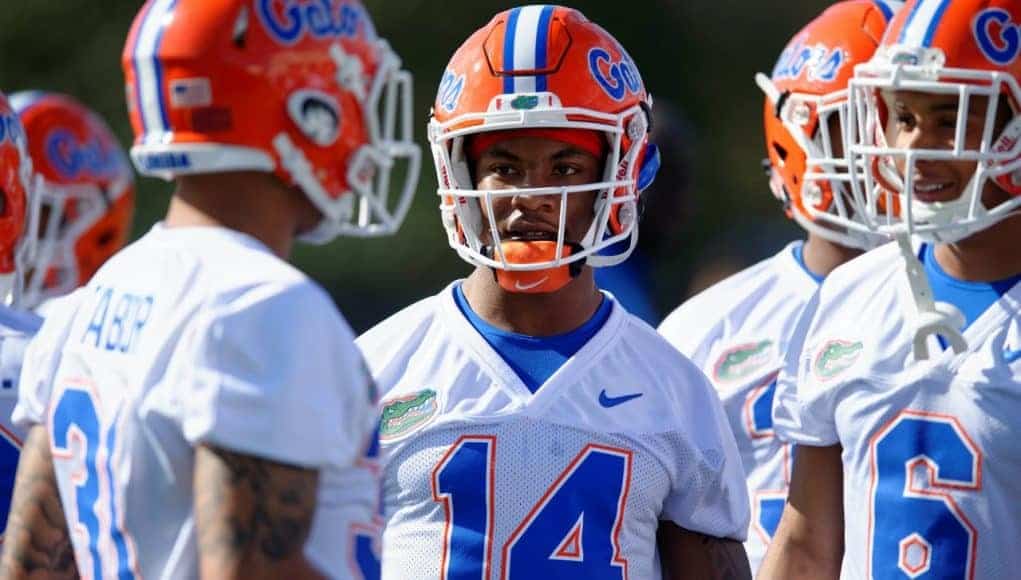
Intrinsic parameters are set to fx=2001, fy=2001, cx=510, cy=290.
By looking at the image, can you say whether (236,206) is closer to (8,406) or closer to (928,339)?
(8,406)

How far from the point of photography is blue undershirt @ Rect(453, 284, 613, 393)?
3.82 metres

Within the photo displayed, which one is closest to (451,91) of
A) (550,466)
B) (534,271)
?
(534,271)

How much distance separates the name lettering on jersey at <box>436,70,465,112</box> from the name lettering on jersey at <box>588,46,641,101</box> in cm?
26

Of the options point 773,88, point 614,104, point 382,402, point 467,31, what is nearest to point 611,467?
point 382,402

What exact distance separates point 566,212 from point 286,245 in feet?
3.16

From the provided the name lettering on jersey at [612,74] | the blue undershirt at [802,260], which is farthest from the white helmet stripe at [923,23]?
A: the blue undershirt at [802,260]

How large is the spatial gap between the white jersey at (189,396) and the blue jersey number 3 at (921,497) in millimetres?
1269

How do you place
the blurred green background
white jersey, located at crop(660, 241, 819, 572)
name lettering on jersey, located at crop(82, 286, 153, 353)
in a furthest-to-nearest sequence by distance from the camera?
1. the blurred green background
2. white jersey, located at crop(660, 241, 819, 572)
3. name lettering on jersey, located at crop(82, 286, 153, 353)

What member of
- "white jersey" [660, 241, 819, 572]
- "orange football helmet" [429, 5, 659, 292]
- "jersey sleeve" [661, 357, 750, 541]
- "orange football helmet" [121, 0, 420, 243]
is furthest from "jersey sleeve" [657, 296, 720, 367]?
"orange football helmet" [121, 0, 420, 243]

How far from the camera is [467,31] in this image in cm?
1139

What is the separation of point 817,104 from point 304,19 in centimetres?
214

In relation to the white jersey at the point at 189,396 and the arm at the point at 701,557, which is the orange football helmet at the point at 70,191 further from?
the white jersey at the point at 189,396

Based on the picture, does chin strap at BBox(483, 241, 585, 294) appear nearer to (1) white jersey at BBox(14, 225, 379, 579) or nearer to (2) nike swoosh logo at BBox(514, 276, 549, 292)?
(2) nike swoosh logo at BBox(514, 276, 549, 292)

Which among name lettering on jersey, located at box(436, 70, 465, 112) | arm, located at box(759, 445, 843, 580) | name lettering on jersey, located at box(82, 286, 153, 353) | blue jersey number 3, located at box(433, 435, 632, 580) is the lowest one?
arm, located at box(759, 445, 843, 580)
